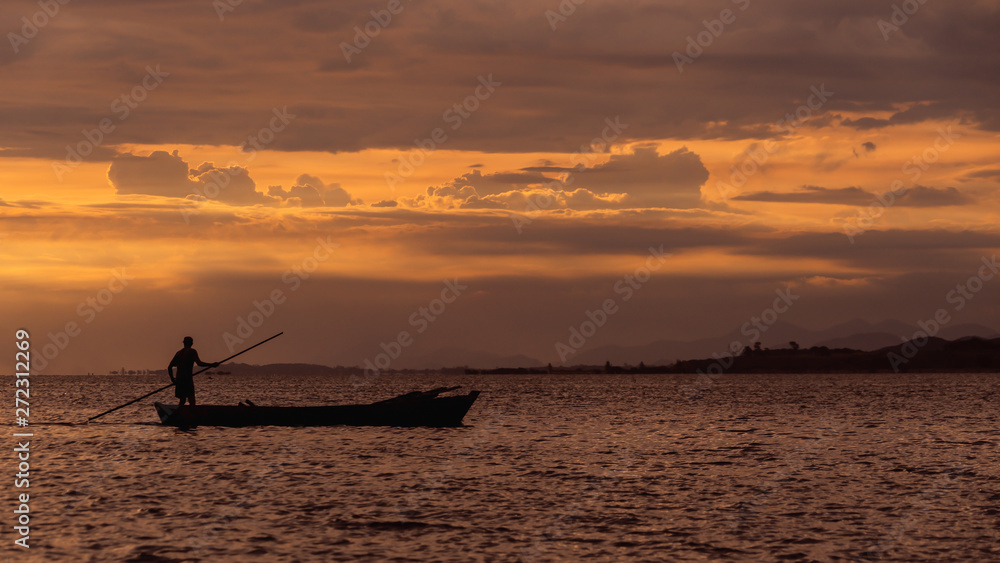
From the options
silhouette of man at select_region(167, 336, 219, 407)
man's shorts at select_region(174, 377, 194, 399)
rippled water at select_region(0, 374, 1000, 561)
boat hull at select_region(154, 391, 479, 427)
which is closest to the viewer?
rippled water at select_region(0, 374, 1000, 561)

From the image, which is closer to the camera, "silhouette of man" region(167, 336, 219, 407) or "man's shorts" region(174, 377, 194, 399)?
"silhouette of man" region(167, 336, 219, 407)

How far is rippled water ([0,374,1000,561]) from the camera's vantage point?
57.6ft

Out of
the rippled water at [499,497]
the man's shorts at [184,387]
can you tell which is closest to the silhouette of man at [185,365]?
the man's shorts at [184,387]

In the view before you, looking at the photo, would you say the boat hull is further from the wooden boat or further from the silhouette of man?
the silhouette of man

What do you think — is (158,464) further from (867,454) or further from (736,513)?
(867,454)

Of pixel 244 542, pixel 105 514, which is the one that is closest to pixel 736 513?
pixel 244 542

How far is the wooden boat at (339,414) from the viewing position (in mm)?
38938

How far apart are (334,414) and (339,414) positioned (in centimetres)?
21

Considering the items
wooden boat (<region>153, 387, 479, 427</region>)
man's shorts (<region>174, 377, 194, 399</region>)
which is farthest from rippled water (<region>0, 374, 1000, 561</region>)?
man's shorts (<region>174, 377, 194, 399</region>)

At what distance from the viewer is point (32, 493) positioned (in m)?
23.4

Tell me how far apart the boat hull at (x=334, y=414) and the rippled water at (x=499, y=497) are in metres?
0.83

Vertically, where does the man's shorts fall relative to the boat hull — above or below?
above

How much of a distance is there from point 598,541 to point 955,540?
703 centimetres

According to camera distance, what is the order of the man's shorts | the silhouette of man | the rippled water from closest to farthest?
the rippled water
the silhouette of man
the man's shorts
